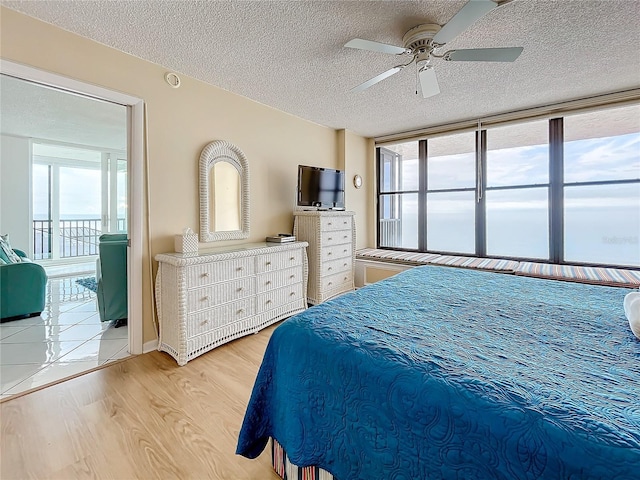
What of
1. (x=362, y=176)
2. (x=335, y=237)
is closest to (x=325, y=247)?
(x=335, y=237)

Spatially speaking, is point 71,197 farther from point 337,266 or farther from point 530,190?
point 530,190

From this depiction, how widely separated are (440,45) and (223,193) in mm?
2305

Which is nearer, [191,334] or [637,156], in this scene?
[191,334]

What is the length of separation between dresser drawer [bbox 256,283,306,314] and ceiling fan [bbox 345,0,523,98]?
7.17 feet

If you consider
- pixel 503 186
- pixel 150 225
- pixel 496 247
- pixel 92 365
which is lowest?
pixel 92 365

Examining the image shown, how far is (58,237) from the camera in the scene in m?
6.16

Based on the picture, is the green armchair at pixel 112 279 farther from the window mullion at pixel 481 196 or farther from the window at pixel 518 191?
the window at pixel 518 191

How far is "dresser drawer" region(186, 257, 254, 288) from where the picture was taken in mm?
2430

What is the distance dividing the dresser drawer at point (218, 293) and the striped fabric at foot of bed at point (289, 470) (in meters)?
1.39

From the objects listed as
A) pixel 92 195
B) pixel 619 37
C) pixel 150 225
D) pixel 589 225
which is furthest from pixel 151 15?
pixel 92 195

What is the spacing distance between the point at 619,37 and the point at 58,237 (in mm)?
8764

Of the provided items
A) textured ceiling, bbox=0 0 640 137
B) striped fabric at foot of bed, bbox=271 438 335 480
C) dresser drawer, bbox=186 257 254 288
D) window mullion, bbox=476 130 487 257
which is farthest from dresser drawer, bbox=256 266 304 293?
window mullion, bbox=476 130 487 257

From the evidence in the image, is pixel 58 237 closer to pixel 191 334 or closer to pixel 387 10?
pixel 191 334

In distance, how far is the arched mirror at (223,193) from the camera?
9.52ft
